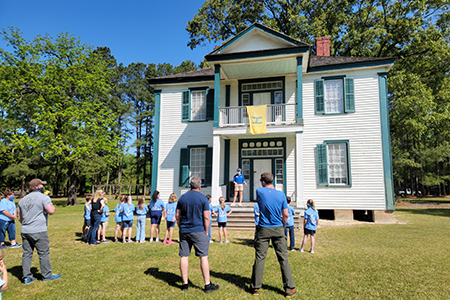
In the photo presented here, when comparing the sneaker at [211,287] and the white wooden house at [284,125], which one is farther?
the white wooden house at [284,125]

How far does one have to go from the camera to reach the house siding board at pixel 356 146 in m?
13.0

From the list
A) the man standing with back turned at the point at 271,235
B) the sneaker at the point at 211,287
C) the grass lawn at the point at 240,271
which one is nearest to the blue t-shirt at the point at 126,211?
the grass lawn at the point at 240,271

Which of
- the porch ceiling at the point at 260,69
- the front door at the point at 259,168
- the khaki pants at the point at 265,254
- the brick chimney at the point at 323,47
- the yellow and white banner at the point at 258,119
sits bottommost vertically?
the khaki pants at the point at 265,254

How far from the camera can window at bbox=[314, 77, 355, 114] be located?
1377 centimetres

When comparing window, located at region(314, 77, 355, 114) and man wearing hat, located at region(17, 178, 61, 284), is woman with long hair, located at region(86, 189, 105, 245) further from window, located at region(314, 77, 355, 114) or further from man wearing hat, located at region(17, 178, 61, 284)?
window, located at region(314, 77, 355, 114)

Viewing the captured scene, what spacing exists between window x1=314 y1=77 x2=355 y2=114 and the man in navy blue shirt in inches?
435

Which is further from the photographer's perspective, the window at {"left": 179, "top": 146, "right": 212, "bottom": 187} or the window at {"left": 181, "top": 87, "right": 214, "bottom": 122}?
the window at {"left": 181, "top": 87, "right": 214, "bottom": 122}

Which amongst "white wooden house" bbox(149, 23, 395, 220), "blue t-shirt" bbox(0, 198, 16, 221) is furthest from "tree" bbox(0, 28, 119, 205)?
"blue t-shirt" bbox(0, 198, 16, 221)

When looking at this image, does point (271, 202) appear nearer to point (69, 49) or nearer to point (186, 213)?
point (186, 213)

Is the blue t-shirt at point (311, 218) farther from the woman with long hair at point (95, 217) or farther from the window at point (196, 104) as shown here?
the window at point (196, 104)

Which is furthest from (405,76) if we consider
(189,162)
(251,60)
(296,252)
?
(296,252)

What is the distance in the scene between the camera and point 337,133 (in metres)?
13.7

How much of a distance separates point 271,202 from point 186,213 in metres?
1.41

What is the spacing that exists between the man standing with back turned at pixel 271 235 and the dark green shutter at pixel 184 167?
Answer: 10424mm
